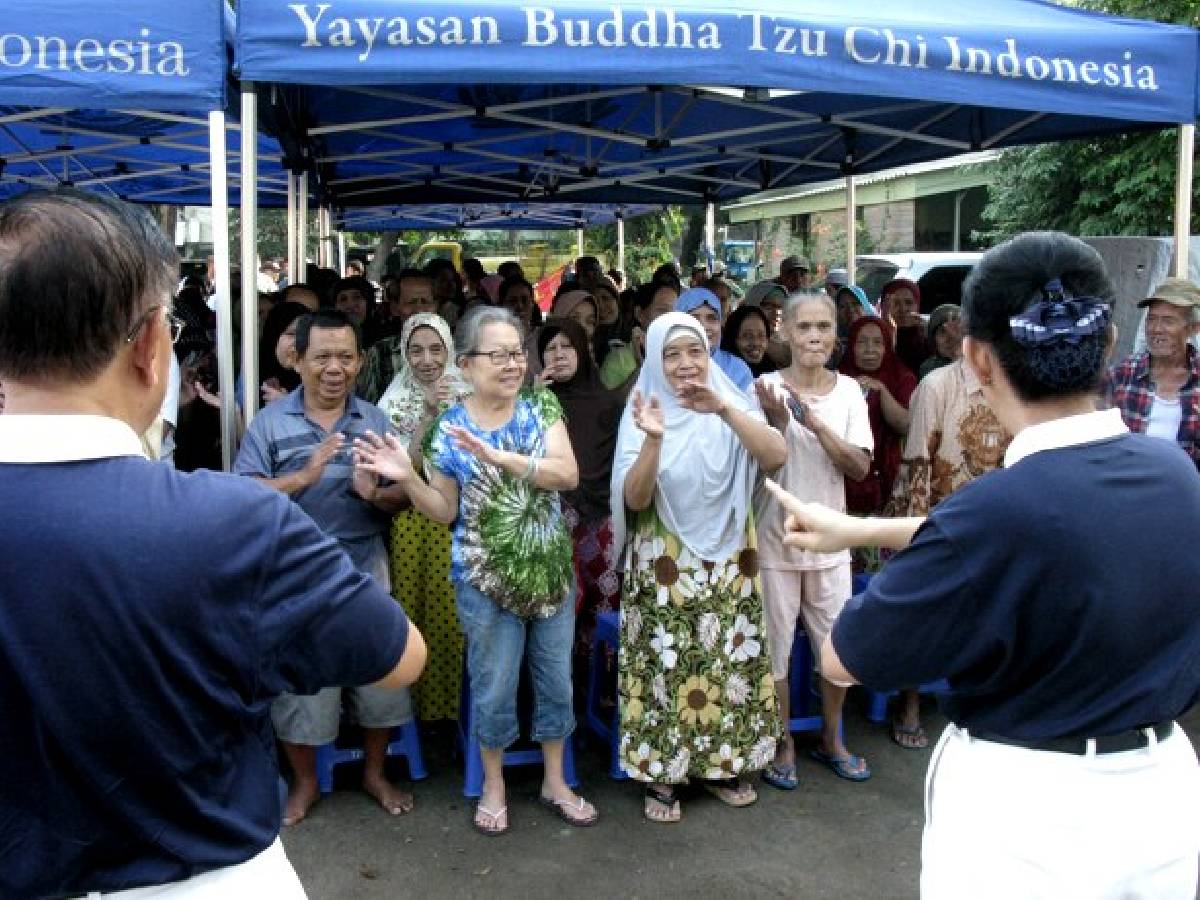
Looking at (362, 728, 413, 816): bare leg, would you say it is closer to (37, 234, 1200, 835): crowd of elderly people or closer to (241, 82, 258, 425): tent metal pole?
(37, 234, 1200, 835): crowd of elderly people

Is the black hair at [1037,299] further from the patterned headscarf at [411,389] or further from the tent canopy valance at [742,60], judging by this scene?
the patterned headscarf at [411,389]

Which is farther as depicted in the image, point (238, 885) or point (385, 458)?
point (385, 458)

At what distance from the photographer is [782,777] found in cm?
391

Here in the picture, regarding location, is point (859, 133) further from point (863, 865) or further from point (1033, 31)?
point (863, 865)

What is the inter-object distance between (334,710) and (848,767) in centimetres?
194

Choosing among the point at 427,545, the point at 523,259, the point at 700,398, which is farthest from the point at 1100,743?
the point at 523,259

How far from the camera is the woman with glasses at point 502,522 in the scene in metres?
3.39

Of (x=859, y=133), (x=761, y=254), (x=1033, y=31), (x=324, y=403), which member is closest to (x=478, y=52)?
(x=324, y=403)

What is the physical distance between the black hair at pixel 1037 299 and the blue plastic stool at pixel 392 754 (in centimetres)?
284

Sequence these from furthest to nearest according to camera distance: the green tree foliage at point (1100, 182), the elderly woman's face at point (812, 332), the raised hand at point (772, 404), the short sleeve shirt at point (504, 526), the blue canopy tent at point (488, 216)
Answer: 1. the blue canopy tent at point (488, 216)
2. the green tree foliage at point (1100, 182)
3. the elderly woman's face at point (812, 332)
4. the raised hand at point (772, 404)
5. the short sleeve shirt at point (504, 526)

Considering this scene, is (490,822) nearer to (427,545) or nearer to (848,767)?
(427,545)

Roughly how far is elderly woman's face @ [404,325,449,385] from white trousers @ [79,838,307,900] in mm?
2847

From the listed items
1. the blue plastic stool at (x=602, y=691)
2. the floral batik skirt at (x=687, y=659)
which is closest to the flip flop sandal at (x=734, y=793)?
the floral batik skirt at (x=687, y=659)

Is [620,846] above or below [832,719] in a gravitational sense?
below
